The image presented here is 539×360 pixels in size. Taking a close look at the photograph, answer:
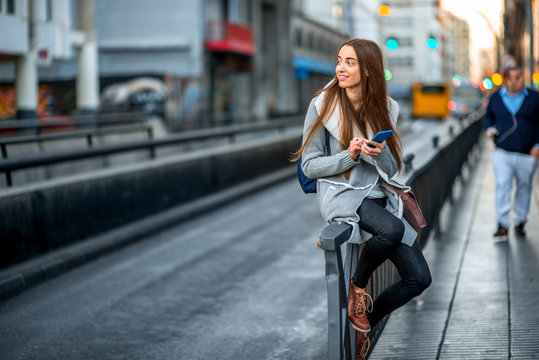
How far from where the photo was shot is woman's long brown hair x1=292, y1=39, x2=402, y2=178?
4.08 meters

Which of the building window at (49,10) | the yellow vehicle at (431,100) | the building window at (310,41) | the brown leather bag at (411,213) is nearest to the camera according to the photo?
A: the brown leather bag at (411,213)

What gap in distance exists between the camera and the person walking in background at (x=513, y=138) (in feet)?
28.3

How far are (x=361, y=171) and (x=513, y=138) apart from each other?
5042mm

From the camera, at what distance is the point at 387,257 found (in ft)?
13.5

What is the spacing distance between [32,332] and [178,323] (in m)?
1.09

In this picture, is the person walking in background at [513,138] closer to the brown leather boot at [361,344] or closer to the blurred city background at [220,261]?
the blurred city background at [220,261]

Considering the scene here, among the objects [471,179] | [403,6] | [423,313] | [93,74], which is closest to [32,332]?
[423,313]

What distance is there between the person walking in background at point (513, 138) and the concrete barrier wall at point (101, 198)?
4563mm

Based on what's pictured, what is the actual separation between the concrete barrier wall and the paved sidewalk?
3.86 meters

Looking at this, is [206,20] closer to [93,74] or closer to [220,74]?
[220,74]

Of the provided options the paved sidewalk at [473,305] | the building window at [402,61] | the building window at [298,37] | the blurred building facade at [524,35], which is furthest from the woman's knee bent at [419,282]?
the building window at [402,61]

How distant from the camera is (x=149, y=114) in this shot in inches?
1344

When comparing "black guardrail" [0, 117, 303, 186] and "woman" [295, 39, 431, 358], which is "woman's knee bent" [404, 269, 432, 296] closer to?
"woman" [295, 39, 431, 358]

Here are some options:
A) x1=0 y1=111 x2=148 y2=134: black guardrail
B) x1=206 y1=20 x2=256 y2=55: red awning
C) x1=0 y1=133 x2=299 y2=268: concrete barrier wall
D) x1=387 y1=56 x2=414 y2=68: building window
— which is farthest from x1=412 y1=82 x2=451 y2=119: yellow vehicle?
x1=387 y1=56 x2=414 y2=68: building window
